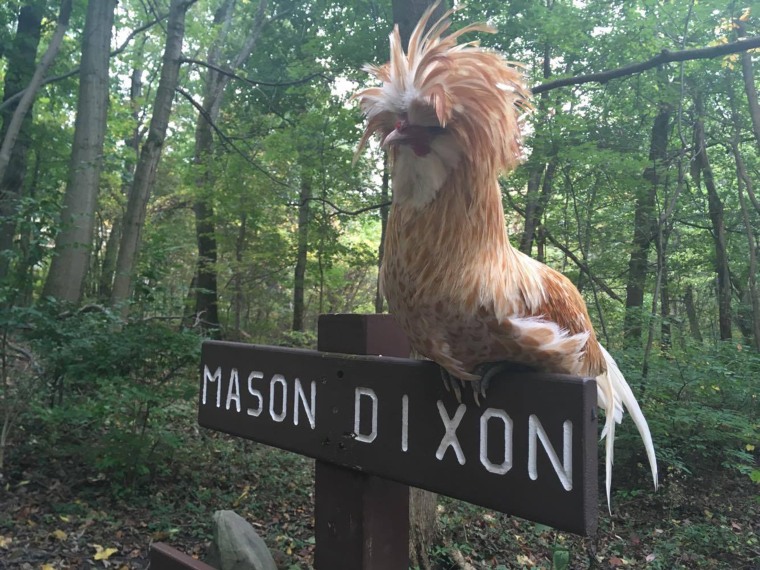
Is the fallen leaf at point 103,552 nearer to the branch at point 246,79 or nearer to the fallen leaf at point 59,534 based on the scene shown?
the fallen leaf at point 59,534

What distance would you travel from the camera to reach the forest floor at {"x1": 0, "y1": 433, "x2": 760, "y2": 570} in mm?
3369

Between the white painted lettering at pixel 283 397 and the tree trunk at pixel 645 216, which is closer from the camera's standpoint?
the white painted lettering at pixel 283 397

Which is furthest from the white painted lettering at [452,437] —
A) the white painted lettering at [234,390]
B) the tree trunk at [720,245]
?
the tree trunk at [720,245]

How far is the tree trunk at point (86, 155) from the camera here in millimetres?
5496

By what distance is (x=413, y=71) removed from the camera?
0.96 m

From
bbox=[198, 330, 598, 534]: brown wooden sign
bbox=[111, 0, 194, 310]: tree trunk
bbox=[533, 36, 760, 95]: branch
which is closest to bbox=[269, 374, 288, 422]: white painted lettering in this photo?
bbox=[198, 330, 598, 534]: brown wooden sign

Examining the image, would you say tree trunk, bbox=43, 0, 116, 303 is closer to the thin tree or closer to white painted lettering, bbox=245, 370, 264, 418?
the thin tree

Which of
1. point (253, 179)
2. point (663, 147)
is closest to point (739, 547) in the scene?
point (663, 147)

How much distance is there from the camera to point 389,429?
1.11 m

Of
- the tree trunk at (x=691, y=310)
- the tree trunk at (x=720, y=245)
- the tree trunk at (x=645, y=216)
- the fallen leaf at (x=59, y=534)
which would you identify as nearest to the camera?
the fallen leaf at (x=59, y=534)

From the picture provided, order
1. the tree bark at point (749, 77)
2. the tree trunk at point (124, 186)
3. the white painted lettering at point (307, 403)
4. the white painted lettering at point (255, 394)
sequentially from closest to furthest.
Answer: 1. the white painted lettering at point (307, 403)
2. the white painted lettering at point (255, 394)
3. the tree bark at point (749, 77)
4. the tree trunk at point (124, 186)

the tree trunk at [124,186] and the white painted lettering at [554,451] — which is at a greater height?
the tree trunk at [124,186]

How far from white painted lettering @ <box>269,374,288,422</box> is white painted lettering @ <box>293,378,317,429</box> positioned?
35mm

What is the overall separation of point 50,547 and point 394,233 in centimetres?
354
